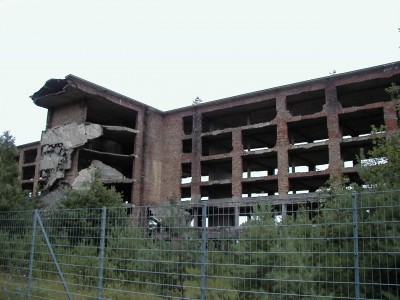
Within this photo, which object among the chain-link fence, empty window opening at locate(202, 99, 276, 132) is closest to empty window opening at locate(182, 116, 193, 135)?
empty window opening at locate(202, 99, 276, 132)

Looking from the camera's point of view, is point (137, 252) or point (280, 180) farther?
point (280, 180)

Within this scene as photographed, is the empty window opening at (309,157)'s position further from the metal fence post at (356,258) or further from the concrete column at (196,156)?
the metal fence post at (356,258)

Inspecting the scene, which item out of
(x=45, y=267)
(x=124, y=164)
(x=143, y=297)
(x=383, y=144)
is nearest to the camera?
(x=143, y=297)

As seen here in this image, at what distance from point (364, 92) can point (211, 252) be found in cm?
1889

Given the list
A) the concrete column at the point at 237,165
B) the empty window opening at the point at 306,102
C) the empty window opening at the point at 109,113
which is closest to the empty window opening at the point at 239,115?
the empty window opening at the point at 306,102

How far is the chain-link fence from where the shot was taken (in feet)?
15.4

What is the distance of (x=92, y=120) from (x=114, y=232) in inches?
775

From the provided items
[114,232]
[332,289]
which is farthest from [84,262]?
[332,289]

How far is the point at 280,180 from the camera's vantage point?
70.0 ft

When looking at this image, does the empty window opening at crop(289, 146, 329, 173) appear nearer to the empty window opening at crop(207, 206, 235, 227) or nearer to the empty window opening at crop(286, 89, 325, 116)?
the empty window opening at crop(286, 89, 325, 116)

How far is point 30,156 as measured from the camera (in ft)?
117

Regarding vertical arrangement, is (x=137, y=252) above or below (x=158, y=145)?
below

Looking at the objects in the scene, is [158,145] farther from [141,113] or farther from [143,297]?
[143,297]

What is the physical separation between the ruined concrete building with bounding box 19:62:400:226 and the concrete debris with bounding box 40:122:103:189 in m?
0.06
